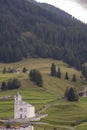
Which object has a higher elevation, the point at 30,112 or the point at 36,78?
the point at 30,112

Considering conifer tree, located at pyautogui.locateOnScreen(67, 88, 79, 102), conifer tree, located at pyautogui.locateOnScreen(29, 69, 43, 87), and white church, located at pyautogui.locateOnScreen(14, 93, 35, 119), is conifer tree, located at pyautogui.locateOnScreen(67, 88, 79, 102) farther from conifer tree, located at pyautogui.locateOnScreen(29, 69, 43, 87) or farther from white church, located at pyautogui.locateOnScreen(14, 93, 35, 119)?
conifer tree, located at pyautogui.locateOnScreen(29, 69, 43, 87)

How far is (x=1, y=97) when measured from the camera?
160875 mm

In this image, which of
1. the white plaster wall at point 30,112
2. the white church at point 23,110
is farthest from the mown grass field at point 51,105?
the white plaster wall at point 30,112

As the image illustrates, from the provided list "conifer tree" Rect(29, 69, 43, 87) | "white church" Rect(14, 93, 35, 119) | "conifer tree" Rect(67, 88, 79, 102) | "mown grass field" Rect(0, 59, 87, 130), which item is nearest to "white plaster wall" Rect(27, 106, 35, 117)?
"white church" Rect(14, 93, 35, 119)

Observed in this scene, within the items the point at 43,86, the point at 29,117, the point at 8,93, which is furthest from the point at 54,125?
the point at 43,86

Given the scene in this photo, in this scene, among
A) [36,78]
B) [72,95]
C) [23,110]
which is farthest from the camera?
[36,78]

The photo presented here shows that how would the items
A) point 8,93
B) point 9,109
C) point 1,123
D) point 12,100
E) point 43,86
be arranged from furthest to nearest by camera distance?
point 43,86
point 8,93
point 12,100
point 9,109
point 1,123

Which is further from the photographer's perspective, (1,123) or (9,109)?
(9,109)

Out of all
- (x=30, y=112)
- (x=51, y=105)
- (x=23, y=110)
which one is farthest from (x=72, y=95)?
(x=23, y=110)

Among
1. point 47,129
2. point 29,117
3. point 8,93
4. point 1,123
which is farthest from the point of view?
point 8,93

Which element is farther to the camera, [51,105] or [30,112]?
[51,105]

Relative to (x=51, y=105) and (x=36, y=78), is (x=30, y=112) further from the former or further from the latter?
(x=36, y=78)

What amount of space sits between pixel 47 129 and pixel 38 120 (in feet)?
50.5

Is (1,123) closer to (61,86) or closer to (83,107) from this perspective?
(83,107)
